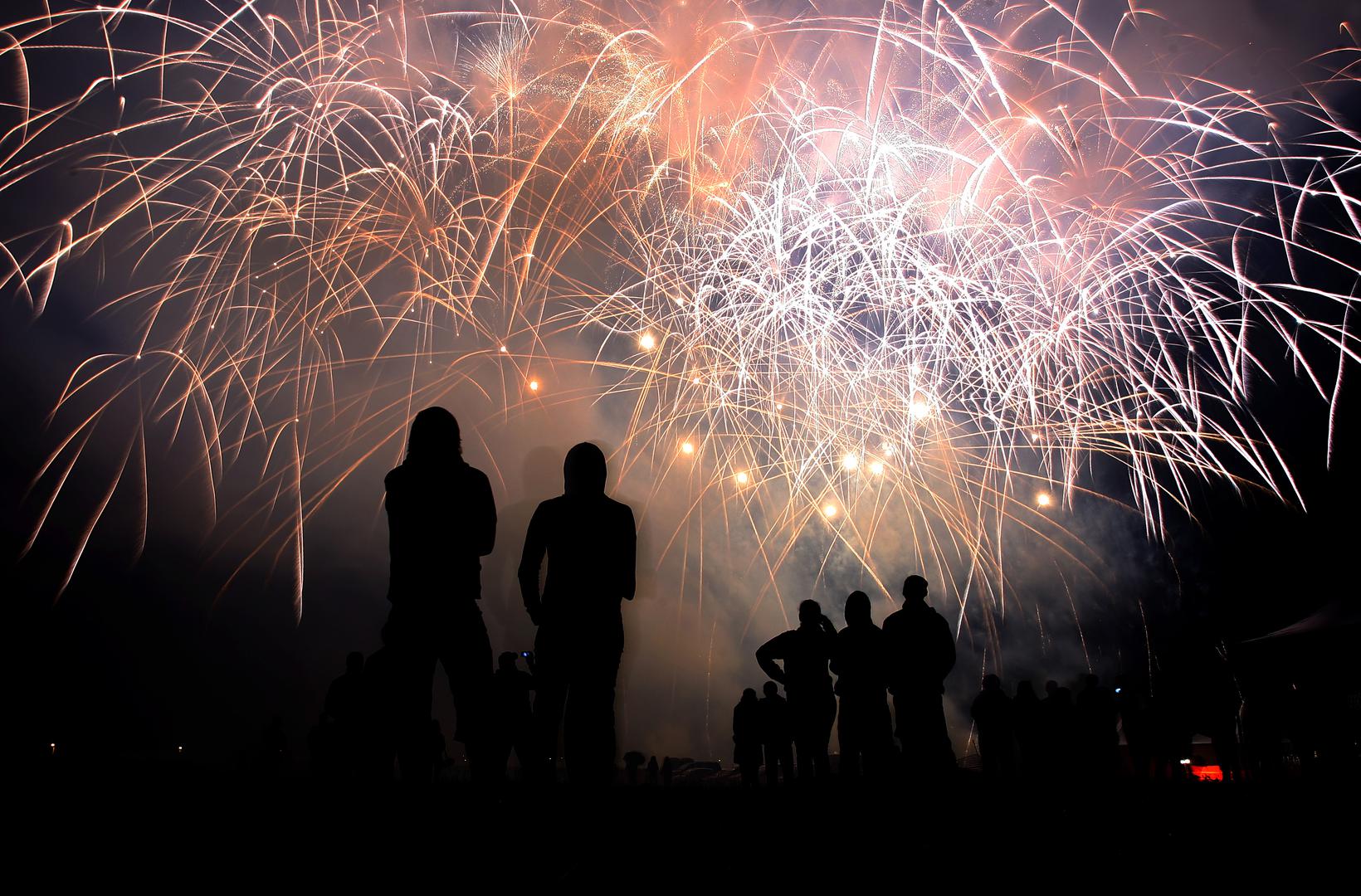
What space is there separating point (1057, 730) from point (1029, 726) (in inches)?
15.8

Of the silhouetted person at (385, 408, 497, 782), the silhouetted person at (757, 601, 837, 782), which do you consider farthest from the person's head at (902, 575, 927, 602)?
the silhouetted person at (385, 408, 497, 782)

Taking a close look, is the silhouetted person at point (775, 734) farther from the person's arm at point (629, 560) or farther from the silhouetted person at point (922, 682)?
the person's arm at point (629, 560)

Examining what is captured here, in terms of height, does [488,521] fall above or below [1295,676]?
above

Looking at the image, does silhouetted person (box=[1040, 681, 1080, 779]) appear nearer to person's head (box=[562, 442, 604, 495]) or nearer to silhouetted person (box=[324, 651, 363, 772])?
person's head (box=[562, 442, 604, 495])

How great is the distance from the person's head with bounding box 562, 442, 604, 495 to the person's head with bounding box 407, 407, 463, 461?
26.0 inches

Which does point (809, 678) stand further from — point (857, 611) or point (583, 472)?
point (583, 472)

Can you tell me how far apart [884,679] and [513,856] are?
4502 millimetres

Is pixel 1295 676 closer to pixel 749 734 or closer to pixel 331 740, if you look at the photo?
pixel 749 734

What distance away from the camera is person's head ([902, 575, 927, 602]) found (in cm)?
662

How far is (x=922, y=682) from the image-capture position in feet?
20.9

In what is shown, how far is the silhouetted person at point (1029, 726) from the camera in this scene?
9.74m

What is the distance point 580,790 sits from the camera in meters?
4.14

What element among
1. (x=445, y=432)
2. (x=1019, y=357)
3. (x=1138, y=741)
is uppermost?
(x=1019, y=357)

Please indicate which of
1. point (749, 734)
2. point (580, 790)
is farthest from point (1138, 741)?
point (580, 790)
